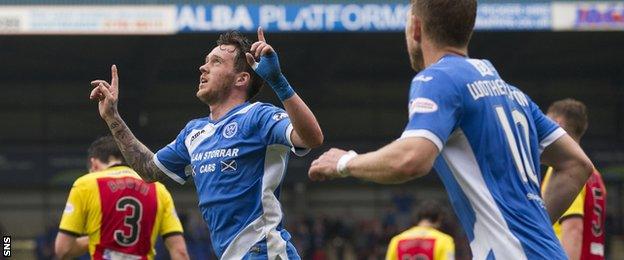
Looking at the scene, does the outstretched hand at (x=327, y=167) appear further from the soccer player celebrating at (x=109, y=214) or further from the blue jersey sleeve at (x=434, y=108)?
the soccer player celebrating at (x=109, y=214)

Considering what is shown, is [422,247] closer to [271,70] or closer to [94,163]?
[94,163]

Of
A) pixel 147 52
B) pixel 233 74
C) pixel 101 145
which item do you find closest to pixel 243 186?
pixel 233 74

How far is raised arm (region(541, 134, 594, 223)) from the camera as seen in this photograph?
4637mm

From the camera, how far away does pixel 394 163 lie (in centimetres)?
388

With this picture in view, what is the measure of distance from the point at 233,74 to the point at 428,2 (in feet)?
6.51

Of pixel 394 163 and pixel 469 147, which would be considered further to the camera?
pixel 469 147

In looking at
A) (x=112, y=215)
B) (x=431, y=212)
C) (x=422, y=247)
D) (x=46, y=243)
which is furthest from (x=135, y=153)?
(x=46, y=243)

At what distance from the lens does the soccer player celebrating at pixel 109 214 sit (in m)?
8.97

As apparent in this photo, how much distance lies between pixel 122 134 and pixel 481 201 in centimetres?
269

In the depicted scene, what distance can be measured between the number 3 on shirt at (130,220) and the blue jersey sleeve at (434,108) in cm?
528

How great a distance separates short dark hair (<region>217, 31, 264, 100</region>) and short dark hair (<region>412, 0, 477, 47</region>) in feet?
6.17

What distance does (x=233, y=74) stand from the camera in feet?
19.4

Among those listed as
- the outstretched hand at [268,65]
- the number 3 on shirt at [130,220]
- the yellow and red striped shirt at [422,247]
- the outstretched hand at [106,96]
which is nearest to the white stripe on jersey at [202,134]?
the outstretched hand at [106,96]

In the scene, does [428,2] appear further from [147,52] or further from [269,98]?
[269,98]
